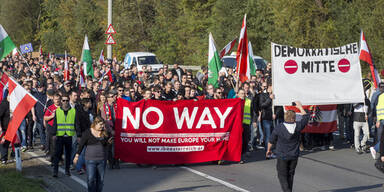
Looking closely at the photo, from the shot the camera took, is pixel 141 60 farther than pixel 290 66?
Yes

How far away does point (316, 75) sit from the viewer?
1556 centimetres

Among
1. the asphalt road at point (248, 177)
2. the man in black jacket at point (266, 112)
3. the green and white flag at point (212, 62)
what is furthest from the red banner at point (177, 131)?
the green and white flag at point (212, 62)

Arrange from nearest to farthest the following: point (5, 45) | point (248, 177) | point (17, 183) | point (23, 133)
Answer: point (17, 183) → point (248, 177) → point (23, 133) → point (5, 45)

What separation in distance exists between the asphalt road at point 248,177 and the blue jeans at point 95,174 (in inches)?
55.5

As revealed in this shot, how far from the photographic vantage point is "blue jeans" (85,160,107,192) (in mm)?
9938

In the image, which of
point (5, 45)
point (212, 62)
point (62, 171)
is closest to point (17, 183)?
point (62, 171)

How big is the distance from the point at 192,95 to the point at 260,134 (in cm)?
285

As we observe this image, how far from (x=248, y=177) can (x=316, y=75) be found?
399cm

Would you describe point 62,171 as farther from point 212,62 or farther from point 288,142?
point 212,62

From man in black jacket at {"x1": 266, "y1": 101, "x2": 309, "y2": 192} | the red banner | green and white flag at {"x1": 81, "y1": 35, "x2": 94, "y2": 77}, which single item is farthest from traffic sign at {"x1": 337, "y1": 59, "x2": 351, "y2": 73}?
green and white flag at {"x1": 81, "y1": 35, "x2": 94, "y2": 77}

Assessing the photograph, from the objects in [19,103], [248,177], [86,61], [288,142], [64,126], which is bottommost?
[248,177]

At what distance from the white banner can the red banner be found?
157 cm

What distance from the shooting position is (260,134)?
17.1 metres

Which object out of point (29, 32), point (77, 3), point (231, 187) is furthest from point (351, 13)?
point (29, 32)
